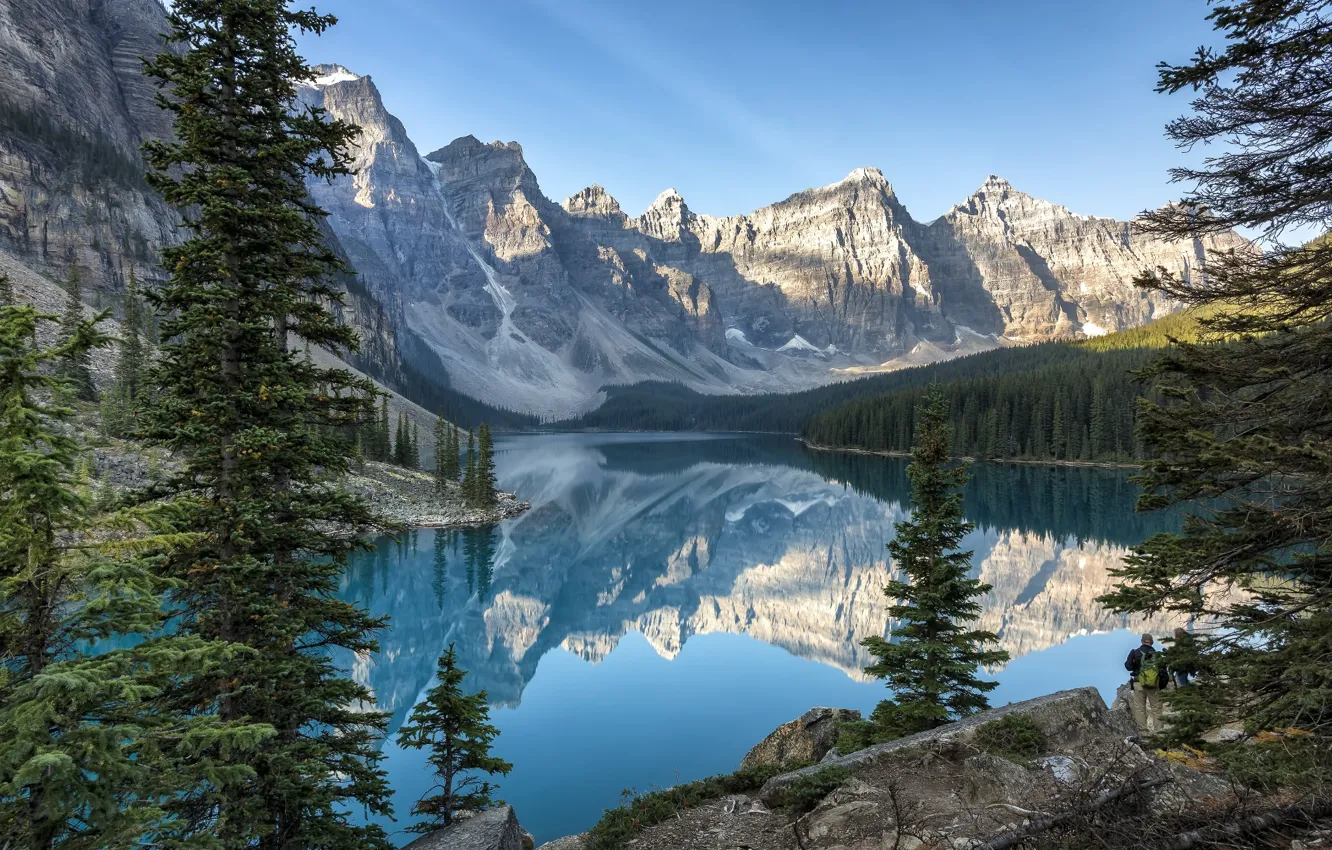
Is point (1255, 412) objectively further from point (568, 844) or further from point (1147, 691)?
point (568, 844)

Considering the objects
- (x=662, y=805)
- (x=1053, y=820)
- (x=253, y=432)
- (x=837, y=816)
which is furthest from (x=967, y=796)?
(x=253, y=432)

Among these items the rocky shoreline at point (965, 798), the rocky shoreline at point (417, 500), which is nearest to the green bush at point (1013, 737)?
the rocky shoreline at point (965, 798)

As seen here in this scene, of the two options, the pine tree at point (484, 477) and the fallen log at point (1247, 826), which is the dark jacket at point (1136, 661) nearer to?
the fallen log at point (1247, 826)

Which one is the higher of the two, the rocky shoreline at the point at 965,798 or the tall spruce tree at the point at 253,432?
the tall spruce tree at the point at 253,432

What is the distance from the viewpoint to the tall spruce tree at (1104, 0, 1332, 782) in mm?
6715

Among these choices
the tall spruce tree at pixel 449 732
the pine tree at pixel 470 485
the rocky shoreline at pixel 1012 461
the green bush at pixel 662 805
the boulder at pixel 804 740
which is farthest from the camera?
the rocky shoreline at pixel 1012 461

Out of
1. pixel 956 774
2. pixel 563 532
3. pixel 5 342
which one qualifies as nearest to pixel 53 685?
pixel 5 342

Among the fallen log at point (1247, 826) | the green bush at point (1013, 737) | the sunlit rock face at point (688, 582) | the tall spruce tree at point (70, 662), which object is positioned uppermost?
the tall spruce tree at point (70, 662)

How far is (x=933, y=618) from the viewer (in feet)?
45.4

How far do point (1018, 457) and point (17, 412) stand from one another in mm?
116801

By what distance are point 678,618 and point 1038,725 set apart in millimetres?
28003

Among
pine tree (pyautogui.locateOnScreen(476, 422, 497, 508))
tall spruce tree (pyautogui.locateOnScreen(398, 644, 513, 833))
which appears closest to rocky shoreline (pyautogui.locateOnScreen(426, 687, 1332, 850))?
tall spruce tree (pyautogui.locateOnScreen(398, 644, 513, 833))

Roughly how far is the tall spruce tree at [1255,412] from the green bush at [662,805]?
22.2ft

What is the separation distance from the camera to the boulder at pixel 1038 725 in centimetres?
981
